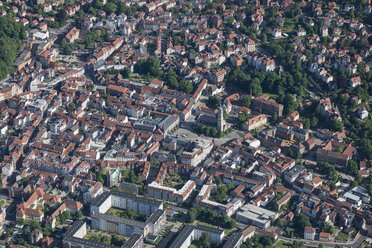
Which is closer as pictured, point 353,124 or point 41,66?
point 353,124

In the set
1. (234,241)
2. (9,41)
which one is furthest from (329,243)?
(9,41)

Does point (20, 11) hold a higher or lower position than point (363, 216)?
higher

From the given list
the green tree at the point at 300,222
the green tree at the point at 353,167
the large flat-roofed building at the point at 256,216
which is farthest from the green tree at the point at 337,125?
the large flat-roofed building at the point at 256,216

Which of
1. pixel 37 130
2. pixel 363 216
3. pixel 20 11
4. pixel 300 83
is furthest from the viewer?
pixel 20 11

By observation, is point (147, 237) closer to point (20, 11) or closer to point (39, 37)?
point (39, 37)

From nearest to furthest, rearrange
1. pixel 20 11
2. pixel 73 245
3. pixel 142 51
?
pixel 73 245 → pixel 142 51 → pixel 20 11

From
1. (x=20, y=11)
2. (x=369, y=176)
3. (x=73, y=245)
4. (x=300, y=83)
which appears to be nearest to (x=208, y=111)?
(x=300, y=83)
